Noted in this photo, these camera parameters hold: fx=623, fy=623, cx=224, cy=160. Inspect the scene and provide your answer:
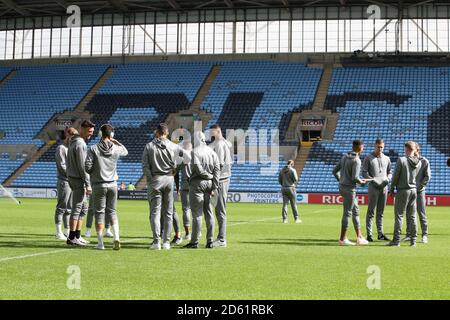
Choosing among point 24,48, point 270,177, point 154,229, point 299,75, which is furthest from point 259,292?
point 24,48

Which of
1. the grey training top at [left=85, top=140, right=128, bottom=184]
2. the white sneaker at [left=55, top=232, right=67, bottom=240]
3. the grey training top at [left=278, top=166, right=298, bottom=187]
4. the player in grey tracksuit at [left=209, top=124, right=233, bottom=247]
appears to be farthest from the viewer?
the grey training top at [left=278, top=166, right=298, bottom=187]

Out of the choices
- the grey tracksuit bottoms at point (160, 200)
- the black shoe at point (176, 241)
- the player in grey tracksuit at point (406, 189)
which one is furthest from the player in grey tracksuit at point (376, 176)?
the grey tracksuit bottoms at point (160, 200)

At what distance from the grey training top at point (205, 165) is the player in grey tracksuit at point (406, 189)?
3909 mm

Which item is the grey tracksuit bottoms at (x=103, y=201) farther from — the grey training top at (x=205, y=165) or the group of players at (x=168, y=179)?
the grey training top at (x=205, y=165)

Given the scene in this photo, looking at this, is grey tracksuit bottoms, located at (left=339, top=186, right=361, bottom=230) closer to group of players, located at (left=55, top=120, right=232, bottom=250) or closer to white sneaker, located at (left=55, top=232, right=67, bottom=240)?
group of players, located at (left=55, top=120, right=232, bottom=250)

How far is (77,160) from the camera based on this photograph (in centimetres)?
1217

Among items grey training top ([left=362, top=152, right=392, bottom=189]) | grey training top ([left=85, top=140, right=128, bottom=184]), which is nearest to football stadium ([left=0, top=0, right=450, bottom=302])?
grey training top ([left=362, top=152, right=392, bottom=189])

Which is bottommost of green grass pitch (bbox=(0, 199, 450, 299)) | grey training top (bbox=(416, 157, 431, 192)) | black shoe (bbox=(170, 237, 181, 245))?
black shoe (bbox=(170, 237, 181, 245))

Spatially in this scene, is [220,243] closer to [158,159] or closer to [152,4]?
[158,159]

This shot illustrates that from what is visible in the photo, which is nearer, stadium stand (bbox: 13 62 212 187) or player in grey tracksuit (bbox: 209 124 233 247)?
player in grey tracksuit (bbox: 209 124 233 247)

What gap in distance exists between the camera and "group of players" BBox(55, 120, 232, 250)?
1163cm

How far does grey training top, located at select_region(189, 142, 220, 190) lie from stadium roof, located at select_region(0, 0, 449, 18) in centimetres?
4146
